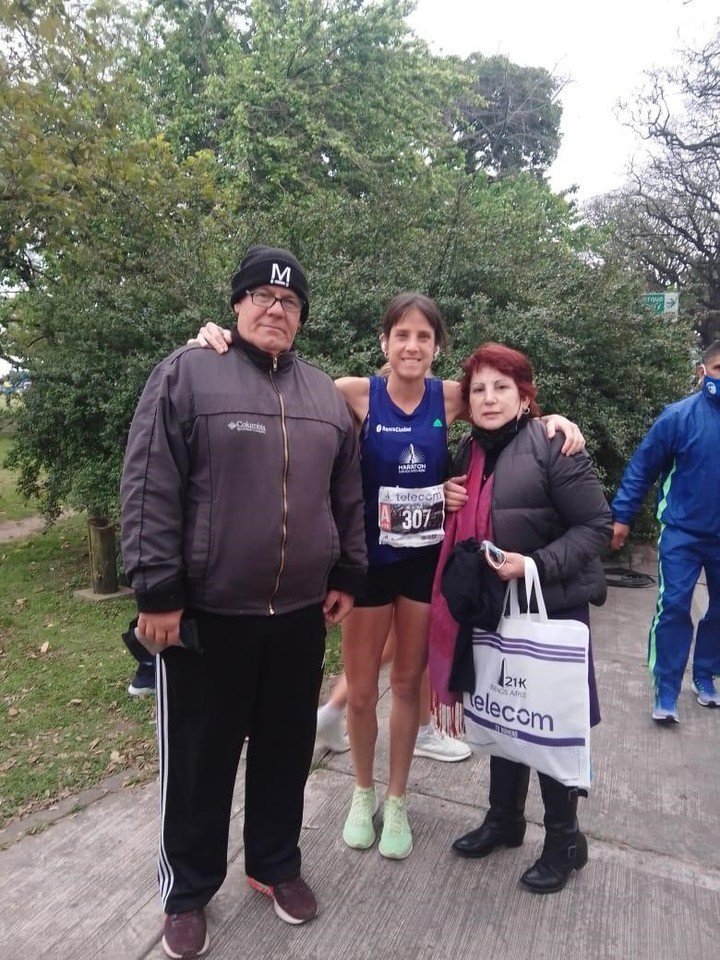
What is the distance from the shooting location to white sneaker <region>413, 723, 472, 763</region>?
131 inches

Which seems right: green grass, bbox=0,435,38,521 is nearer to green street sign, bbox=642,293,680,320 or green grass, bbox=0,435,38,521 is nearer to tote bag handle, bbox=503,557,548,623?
green street sign, bbox=642,293,680,320

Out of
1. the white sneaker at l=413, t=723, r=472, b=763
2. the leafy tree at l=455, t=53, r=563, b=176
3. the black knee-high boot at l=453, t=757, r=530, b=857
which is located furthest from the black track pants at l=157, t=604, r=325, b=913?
the leafy tree at l=455, t=53, r=563, b=176

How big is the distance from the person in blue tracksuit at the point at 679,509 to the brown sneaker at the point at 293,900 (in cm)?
211

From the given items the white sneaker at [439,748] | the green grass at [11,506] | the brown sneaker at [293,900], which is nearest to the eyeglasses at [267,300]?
the brown sneaker at [293,900]

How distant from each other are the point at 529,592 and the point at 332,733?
1.49m

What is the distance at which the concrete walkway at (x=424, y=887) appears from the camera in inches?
88.1

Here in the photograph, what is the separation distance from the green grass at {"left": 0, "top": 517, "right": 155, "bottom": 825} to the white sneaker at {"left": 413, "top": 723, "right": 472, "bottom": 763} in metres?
1.21

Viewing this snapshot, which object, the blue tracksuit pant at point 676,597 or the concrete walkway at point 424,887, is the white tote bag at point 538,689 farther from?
the blue tracksuit pant at point 676,597

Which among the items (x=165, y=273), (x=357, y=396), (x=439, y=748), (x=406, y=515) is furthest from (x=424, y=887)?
(x=165, y=273)

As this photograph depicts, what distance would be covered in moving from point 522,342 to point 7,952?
16.7 feet

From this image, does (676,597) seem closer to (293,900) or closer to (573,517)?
(573,517)

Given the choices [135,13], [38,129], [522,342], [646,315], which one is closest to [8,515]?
[38,129]

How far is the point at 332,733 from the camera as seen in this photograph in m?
3.37

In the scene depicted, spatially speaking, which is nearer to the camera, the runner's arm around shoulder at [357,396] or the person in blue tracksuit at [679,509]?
the runner's arm around shoulder at [357,396]
